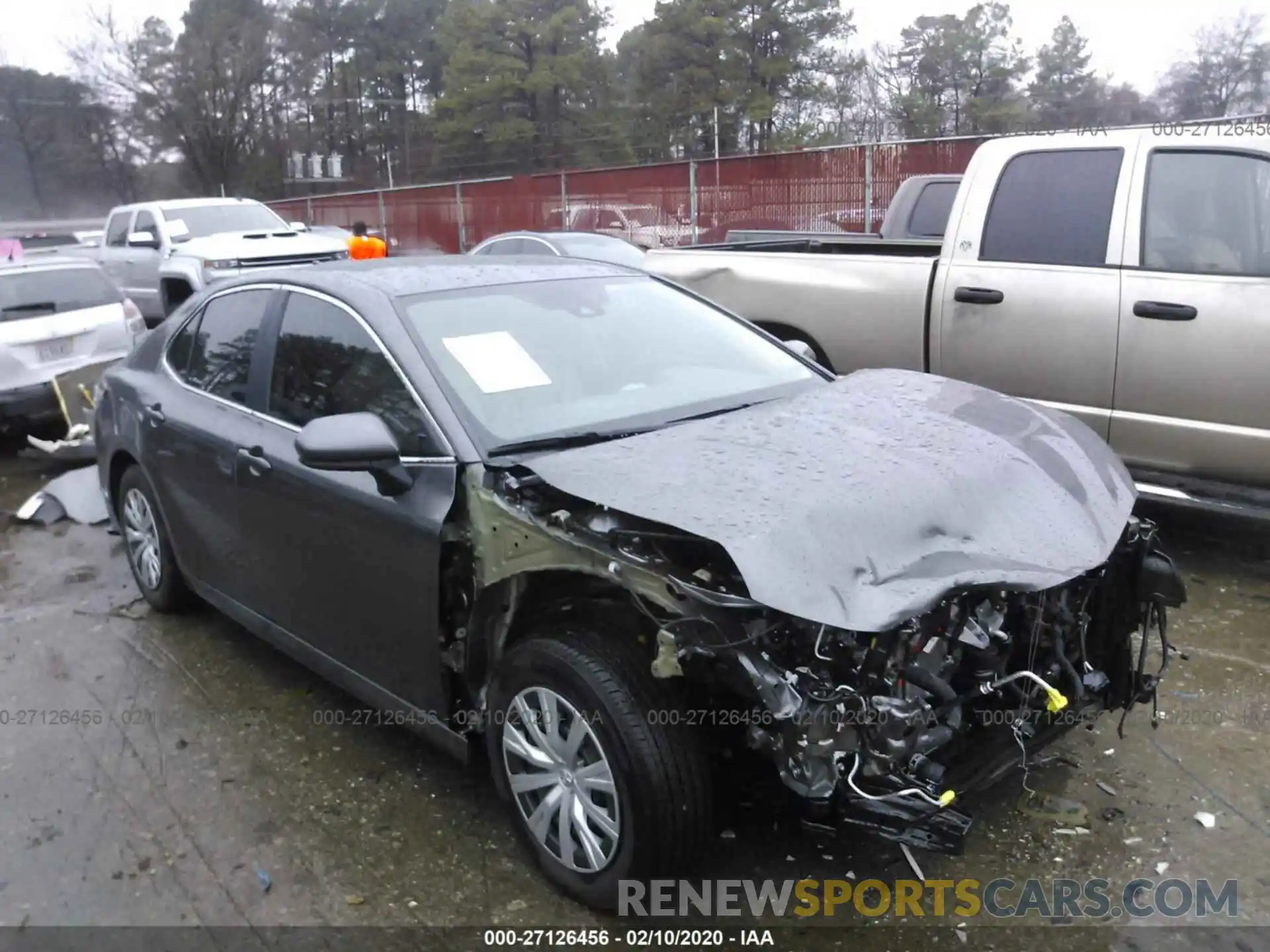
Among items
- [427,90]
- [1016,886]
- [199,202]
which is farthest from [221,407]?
[427,90]

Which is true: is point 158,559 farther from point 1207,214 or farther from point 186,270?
point 186,270

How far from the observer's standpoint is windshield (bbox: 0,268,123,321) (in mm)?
9125

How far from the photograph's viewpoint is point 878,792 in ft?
8.59

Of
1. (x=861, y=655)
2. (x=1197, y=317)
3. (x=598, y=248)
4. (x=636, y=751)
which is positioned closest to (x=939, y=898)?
(x=861, y=655)

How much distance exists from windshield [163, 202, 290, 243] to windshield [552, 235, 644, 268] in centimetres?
530

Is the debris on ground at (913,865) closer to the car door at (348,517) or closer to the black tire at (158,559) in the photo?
the car door at (348,517)

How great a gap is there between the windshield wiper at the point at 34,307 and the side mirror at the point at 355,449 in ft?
23.6

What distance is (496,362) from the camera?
3.61 metres

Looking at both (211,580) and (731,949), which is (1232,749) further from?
(211,580)

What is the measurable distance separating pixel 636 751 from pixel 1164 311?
3.68 meters

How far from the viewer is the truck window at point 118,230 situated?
1602 cm

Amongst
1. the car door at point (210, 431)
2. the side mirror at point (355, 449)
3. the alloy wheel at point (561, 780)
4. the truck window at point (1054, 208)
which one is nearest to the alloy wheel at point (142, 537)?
the car door at point (210, 431)

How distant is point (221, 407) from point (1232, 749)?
12.8 ft

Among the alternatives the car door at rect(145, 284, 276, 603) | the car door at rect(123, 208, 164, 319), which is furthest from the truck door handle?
the car door at rect(123, 208, 164, 319)
